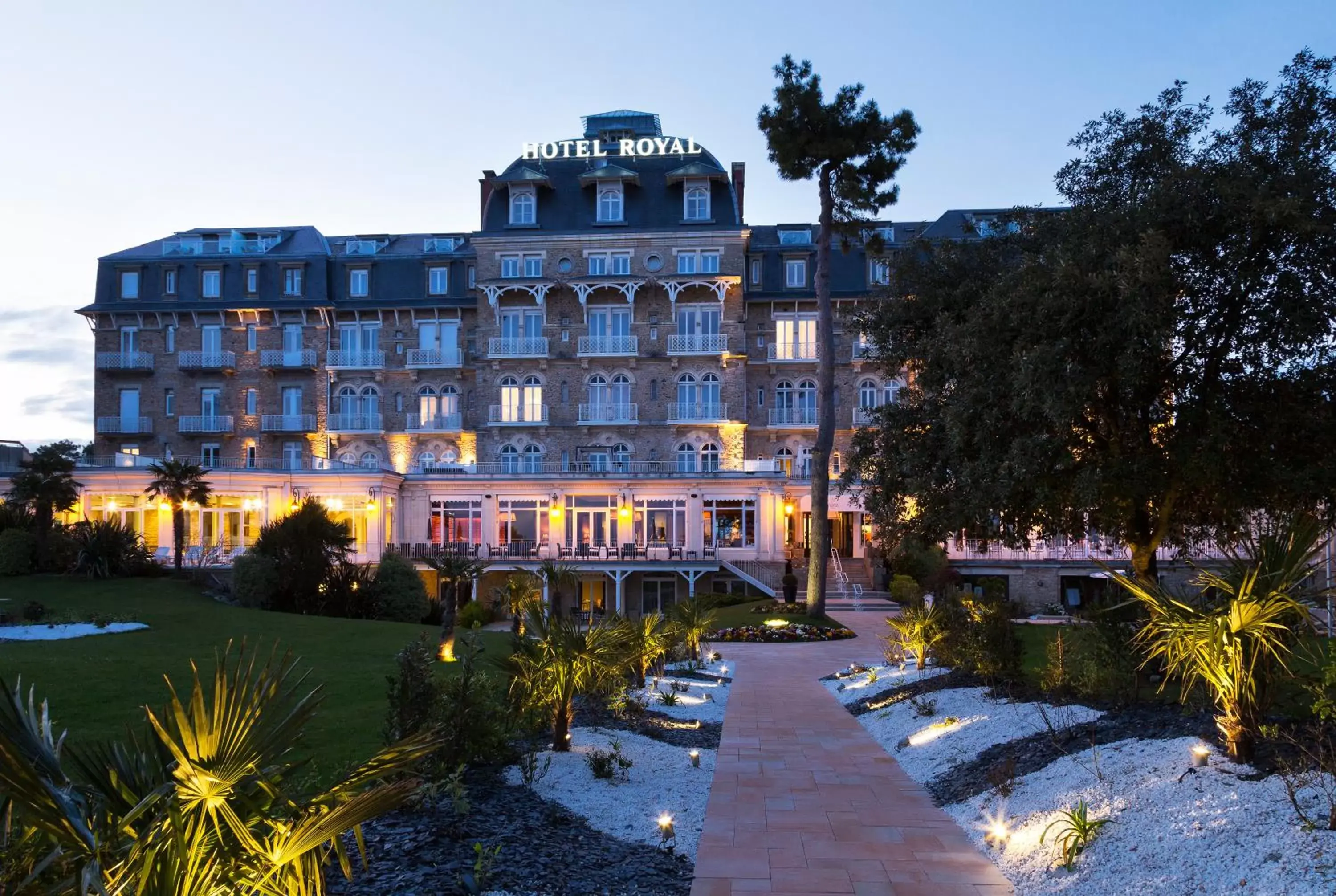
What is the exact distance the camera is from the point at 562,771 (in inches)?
337

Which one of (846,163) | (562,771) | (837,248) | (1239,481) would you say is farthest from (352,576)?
(837,248)

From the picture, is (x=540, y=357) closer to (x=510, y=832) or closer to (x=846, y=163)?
(x=846, y=163)

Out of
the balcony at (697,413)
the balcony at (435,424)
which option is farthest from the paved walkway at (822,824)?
the balcony at (435,424)

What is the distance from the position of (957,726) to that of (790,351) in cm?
3566

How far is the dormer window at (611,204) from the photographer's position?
44.4 meters

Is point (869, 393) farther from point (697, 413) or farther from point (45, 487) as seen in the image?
point (45, 487)

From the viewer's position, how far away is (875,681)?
15070 mm

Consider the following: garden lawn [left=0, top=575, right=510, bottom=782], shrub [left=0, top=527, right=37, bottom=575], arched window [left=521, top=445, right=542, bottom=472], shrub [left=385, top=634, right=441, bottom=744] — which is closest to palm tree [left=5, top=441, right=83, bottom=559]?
shrub [left=0, top=527, right=37, bottom=575]

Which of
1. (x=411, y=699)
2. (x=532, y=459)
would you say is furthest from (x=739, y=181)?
(x=411, y=699)

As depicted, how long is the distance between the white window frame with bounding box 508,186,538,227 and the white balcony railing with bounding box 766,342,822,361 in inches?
460

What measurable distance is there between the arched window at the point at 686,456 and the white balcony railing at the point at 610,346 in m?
4.44

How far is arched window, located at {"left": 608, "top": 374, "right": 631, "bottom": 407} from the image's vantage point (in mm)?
44125

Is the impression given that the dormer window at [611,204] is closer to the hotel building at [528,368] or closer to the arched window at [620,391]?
the hotel building at [528,368]

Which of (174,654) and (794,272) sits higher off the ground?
(794,272)
